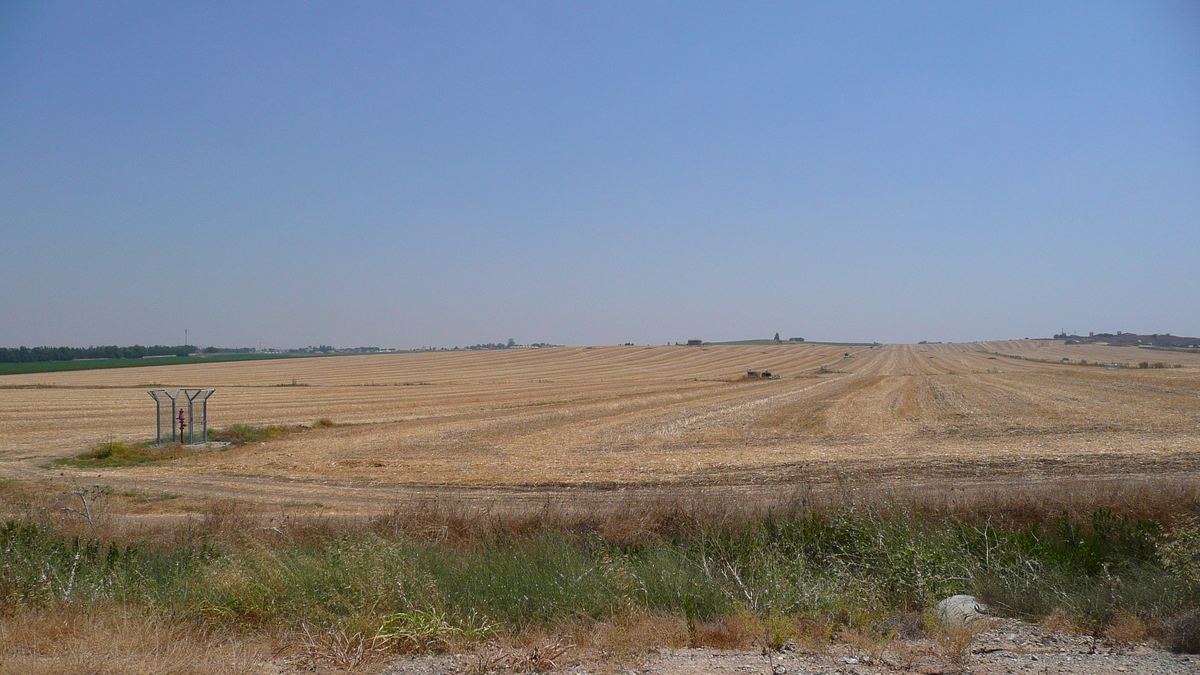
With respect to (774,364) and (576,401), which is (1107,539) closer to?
(576,401)

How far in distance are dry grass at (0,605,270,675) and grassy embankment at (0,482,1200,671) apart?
1.9 inches

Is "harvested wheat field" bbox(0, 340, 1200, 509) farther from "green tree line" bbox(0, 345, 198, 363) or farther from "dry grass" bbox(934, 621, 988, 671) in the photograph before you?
"green tree line" bbox(0, 345, 198, 363)

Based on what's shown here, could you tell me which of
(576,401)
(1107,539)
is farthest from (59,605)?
(576,401)

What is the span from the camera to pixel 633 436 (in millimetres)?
26609

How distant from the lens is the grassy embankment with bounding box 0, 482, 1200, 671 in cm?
639

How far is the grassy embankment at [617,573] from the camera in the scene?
639 cm

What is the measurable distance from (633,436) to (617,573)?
18832 millimetres

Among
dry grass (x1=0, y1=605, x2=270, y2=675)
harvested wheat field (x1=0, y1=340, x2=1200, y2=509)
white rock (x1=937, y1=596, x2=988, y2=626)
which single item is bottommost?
harvested wheat field (x1=0, y1=340, x2=1200, y2=509)

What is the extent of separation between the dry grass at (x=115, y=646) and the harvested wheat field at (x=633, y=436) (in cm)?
899

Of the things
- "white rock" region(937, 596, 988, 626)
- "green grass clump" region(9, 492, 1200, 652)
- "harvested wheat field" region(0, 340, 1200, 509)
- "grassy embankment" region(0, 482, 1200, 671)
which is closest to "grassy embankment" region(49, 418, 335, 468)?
"harvested wheat field" region(0, 340, 1200, 509)

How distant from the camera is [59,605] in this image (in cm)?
671

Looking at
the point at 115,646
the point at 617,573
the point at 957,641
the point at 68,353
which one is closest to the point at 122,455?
the point at 115,646

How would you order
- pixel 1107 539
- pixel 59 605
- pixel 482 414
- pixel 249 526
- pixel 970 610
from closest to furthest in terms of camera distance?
pixel 59 605, pixel 970 610, pixel 1107 539, pixel 249 526, pixel 482 414

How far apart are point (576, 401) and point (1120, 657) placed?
1517 inches
